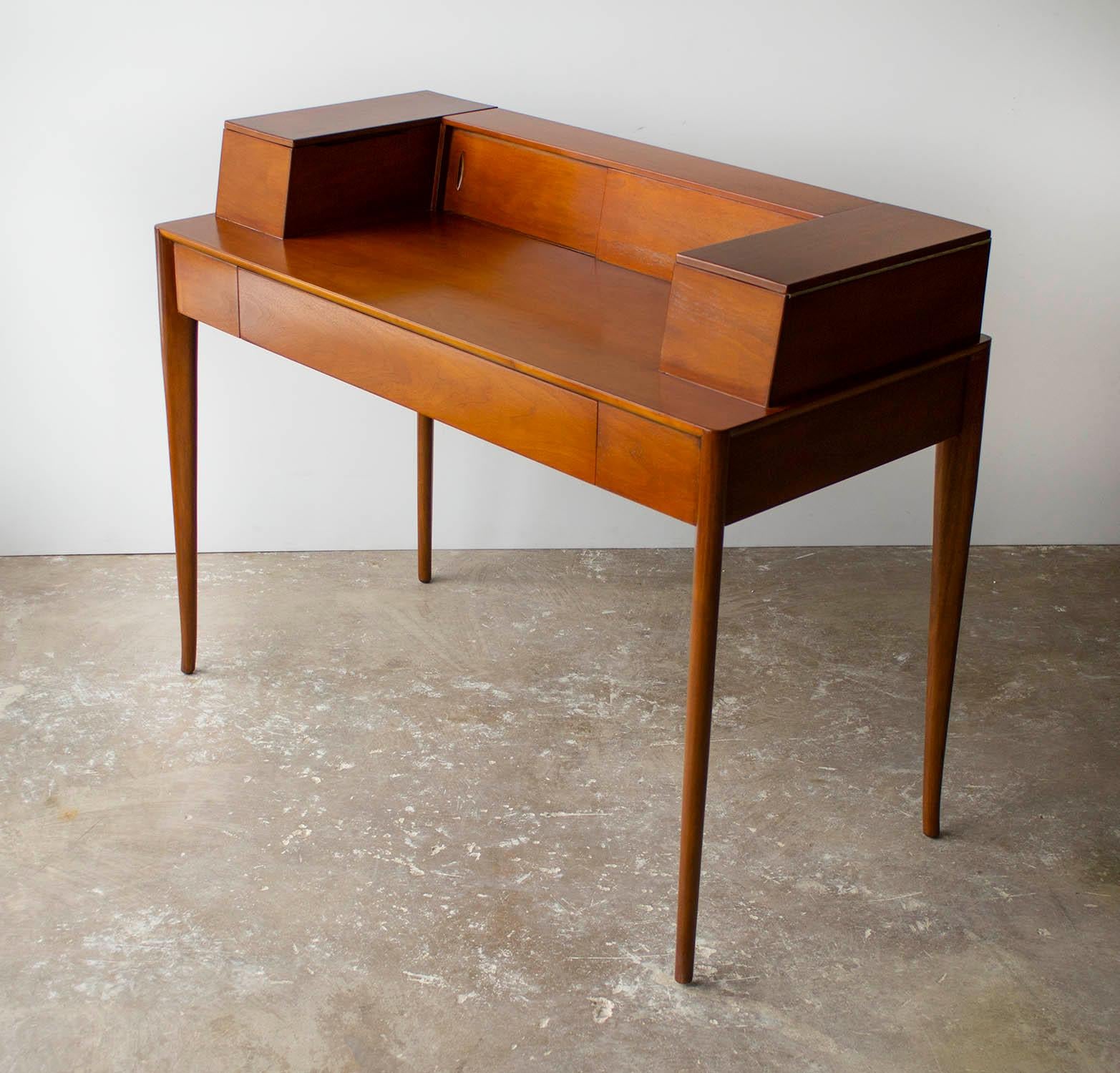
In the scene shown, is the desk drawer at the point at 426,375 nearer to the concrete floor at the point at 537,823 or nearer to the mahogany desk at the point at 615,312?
the mahogany desk at the point at 615,312

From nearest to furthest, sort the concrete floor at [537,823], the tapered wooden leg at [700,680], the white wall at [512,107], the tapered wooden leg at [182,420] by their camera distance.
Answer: the tapered wooden leg at [700,680]
the concrete floor at [537,823]
the tapered wooden leg at [182,420]
the white wall at [512,107]

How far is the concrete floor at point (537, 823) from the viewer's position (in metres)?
1.85

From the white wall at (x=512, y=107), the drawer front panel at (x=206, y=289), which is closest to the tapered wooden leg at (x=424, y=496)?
the white wall at (x=512, y=107)

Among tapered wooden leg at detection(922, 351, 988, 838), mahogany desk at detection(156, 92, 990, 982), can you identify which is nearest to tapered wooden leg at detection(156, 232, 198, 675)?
mahogany desk at detection(156, 92, 990, 982)

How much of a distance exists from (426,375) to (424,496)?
3.50ft

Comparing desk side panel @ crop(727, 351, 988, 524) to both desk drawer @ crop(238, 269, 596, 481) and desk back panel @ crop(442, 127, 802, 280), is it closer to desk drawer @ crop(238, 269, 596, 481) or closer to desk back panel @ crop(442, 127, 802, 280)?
desk drawer @ crop(238, 269, 596, 481)

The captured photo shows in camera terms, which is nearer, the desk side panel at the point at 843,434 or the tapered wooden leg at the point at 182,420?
the desk side panel at the point at 843,434

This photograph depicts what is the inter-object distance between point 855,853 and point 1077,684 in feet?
2.46

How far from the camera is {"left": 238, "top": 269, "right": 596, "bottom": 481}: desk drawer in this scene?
1776 mm

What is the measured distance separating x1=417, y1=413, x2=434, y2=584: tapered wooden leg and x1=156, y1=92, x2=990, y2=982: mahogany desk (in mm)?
538

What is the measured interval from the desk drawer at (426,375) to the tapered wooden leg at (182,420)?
200mm

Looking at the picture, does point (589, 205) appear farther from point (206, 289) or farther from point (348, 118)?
point (206, 289)

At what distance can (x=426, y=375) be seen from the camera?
194cm

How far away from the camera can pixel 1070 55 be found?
295 centimetres
